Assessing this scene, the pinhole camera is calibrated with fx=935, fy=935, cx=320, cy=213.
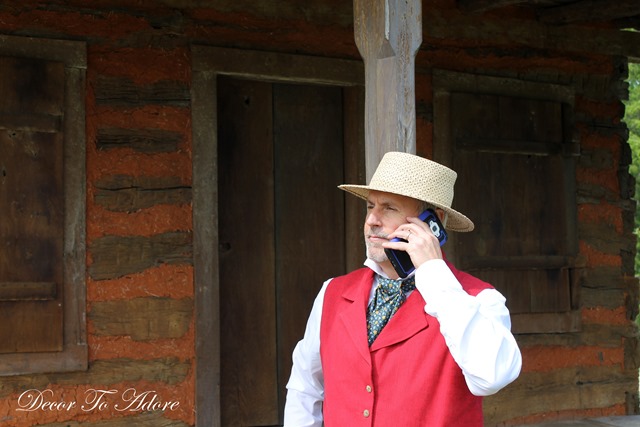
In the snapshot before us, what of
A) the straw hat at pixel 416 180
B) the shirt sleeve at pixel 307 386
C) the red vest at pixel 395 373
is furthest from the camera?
the shirt sleeve at pixel 307 386

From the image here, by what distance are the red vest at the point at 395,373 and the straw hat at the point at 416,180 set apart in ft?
0.89

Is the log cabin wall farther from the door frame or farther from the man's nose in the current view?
the man's nose

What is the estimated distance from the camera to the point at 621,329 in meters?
6.85

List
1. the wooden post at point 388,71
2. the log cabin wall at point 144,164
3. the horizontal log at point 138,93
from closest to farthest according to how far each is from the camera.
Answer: the wooden post at point 388,71 < the log cabin wall at point 144,164 < the horizontal log at point 138,93

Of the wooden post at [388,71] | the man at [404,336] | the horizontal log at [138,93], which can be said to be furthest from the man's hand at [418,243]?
the horizontal log at [138,93]

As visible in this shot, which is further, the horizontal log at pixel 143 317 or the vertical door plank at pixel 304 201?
the vertical door plank at pixel 304 201

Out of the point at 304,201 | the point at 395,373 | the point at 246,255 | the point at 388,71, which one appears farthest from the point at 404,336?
the point at 304,201

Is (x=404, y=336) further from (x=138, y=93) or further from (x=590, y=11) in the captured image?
(x=590, y=11)

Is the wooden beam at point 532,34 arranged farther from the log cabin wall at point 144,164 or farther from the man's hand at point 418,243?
the man's hand at point 418,243

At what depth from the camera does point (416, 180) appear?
9.53ft

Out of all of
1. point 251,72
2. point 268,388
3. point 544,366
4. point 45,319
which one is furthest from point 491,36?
point 45,319

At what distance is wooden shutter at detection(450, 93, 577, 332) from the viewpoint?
6.30 meters

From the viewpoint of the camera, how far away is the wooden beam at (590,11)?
6.11 meters

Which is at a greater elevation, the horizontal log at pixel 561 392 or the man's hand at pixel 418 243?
the man's hand at pixel 418 243
